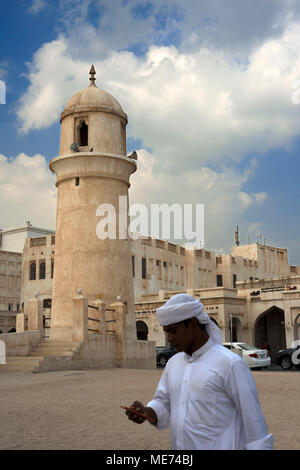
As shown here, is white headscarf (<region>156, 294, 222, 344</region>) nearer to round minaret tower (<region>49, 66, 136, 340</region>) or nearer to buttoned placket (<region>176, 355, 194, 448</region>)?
buttoned placket (<region>176, 355, 194, 448</region>)

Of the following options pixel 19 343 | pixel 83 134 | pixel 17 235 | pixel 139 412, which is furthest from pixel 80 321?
pixel 17 235

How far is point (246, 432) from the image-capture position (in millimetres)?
3043

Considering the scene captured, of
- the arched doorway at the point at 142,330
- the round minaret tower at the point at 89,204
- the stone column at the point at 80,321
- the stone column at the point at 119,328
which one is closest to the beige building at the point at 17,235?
the arched doorway at the point at 142,330

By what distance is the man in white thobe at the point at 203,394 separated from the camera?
10.1 feet

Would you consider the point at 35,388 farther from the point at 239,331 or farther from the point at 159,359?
the point at 239,331

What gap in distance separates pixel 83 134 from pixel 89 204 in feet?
11.6

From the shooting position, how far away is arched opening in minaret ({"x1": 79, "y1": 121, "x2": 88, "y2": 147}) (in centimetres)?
2334

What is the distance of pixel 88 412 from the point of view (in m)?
9.01

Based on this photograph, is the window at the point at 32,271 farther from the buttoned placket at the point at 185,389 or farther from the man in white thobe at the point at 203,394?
the buttoned placket at the point at 185,389

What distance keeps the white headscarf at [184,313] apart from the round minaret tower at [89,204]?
18126 mm

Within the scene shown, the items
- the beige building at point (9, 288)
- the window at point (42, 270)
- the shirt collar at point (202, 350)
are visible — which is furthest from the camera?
the beige building at point (9, 288)

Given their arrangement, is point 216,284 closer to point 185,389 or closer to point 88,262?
point 88,262

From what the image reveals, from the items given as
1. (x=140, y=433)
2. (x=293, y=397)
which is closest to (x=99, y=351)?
(x=293, y=397)
